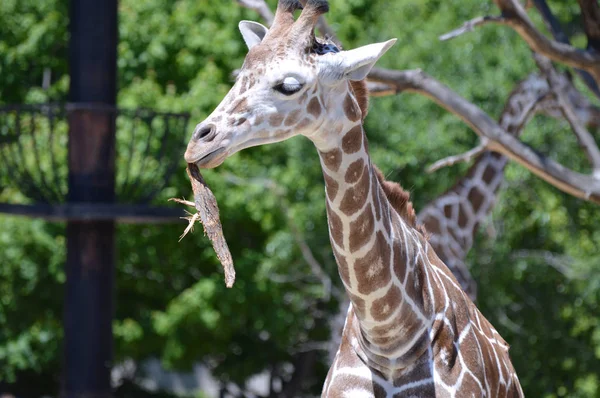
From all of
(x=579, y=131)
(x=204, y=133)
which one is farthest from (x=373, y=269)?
(x=579, y=131)

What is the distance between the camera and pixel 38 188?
26.1 feet

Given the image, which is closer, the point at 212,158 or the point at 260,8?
the point at 212,158

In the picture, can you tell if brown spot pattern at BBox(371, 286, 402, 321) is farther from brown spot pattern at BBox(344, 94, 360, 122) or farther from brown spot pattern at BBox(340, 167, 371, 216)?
brown spot pattern at BBox(344, 94, 360, 122)

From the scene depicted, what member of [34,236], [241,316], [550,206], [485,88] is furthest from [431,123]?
[34,236]

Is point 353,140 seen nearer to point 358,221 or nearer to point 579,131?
point 358,221

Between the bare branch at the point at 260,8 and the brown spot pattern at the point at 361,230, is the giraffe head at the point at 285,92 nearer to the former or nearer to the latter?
the brown spot pattern at the point at 361,230

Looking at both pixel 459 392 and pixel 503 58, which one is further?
pixel 503 58

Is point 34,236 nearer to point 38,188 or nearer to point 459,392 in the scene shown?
point 38,188

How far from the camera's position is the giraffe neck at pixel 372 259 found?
12.7 ft

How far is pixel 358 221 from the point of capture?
3.91 metres

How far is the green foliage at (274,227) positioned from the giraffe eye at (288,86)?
7.79 metres

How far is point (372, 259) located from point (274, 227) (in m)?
8.45

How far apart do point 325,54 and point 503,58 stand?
28.8 ft

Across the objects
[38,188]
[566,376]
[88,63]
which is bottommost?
[566,376]
